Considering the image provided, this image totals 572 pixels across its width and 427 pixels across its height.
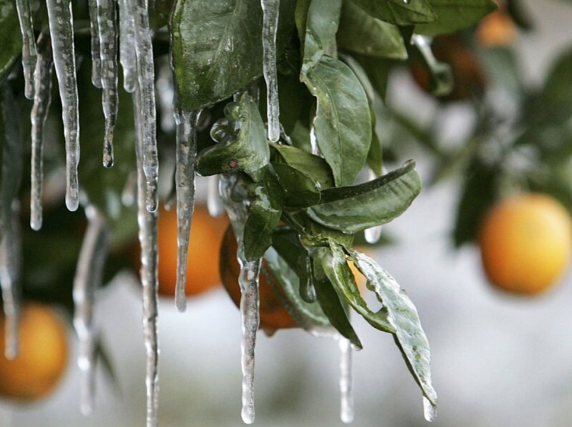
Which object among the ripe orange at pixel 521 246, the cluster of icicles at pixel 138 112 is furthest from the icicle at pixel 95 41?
the ripe orange at pixel 521 246

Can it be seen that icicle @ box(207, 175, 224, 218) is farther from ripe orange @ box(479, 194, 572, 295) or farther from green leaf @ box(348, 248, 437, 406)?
ripe orange @ box(479, 194, 572, 295)

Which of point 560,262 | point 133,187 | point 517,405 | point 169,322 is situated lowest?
point 517,405

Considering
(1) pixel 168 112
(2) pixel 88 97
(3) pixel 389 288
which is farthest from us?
(1) pixel 168 112

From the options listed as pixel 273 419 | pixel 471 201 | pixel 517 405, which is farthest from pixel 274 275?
pixel 517 405

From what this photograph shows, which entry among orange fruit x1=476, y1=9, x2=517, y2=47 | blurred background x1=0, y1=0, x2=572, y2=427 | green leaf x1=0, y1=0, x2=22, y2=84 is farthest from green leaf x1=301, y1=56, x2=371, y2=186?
blurred background x1=0, y1=0, x2=572, y2=427

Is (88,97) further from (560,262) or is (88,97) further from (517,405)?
(517,405)

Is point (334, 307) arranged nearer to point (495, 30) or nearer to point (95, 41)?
point (95, 41)
